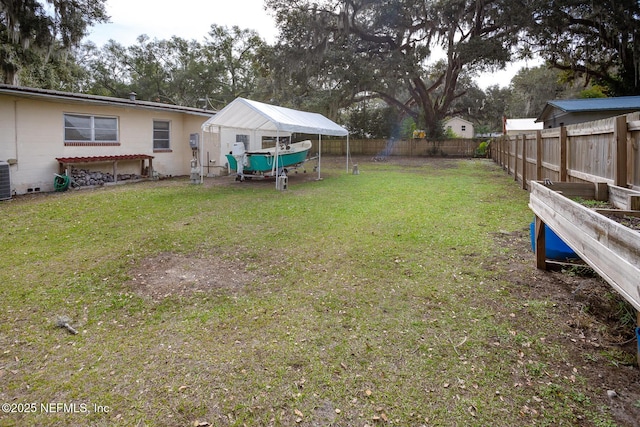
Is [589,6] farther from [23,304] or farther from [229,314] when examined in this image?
[23,304]

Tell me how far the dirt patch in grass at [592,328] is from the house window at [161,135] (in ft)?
43.6

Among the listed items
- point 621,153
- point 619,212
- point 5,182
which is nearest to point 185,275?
point 619,212

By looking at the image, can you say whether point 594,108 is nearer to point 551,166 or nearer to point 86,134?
point 551,166

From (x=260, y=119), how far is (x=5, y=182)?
749 centimetres

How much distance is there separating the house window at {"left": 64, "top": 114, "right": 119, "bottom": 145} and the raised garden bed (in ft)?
41.5

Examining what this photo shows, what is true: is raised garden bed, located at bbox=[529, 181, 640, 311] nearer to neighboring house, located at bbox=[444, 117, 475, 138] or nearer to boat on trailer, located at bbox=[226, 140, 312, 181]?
boat on trailer, located at bbox=[226, 140, 312, 181]

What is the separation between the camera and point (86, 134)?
11867 mm

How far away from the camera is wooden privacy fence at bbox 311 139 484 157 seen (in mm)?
27094

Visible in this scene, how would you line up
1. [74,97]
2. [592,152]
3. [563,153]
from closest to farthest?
[592,152] → [563,153] → [74,97]

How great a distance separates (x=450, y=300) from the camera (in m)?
3.49

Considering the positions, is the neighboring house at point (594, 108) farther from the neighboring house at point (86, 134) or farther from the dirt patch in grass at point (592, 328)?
the neighboring house at point (86, 134)

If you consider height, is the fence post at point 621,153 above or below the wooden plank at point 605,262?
above

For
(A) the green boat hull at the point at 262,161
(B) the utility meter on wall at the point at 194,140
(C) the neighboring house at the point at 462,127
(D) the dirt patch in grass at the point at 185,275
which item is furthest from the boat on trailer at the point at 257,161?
(C) the neighboring house at the point at 462,127

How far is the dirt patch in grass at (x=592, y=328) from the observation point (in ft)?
7.21
